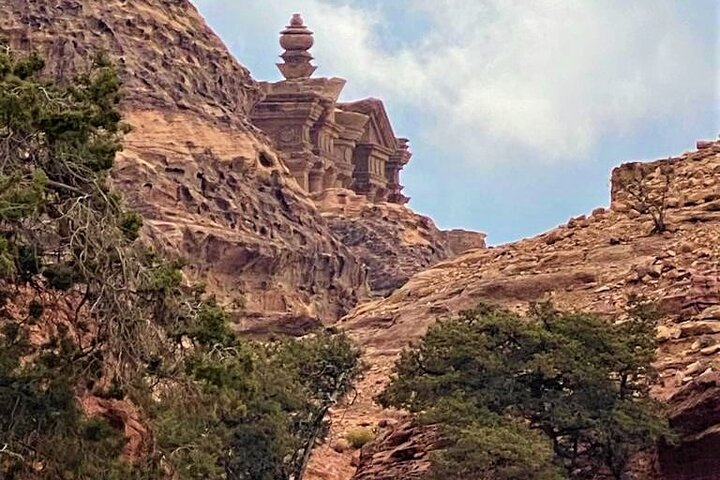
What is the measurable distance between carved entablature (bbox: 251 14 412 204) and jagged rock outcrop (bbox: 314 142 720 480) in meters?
31.5

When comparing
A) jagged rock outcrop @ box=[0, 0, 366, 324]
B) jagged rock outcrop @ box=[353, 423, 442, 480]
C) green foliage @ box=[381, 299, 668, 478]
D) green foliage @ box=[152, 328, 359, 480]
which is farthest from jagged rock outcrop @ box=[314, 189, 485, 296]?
green foliage @ box=[381, 299, 668, 478]

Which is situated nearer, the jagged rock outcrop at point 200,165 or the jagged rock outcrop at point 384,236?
the jagged rock outcrop at point 200,165

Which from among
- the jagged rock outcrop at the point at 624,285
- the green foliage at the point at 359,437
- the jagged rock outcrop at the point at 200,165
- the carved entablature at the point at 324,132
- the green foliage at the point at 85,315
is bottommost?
the green foliage at the point at 85,315

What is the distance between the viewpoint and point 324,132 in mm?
105188

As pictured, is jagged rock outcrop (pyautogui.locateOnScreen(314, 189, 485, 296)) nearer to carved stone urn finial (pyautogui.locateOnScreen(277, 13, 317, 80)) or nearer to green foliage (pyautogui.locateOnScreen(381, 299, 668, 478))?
carved stone urn finial (pyautogui.locateOnScreen(277, 13, 317, 80))

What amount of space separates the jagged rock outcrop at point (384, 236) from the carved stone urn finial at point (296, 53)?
292 inches

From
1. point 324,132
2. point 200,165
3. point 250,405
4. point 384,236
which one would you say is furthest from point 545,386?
point 324,132

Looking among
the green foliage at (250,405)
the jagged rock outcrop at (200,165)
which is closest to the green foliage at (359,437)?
the green foliage at (250,405)

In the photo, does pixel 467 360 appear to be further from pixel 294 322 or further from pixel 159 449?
pixel 294 322

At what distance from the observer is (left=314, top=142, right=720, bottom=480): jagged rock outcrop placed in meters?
46.2

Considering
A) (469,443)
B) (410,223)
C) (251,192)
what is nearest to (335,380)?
(469,443)

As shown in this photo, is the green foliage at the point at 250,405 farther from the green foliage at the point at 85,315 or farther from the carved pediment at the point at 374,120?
the carved pediment at the point at 374,120

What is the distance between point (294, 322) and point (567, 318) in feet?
93.3

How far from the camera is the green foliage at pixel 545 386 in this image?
4300cm
